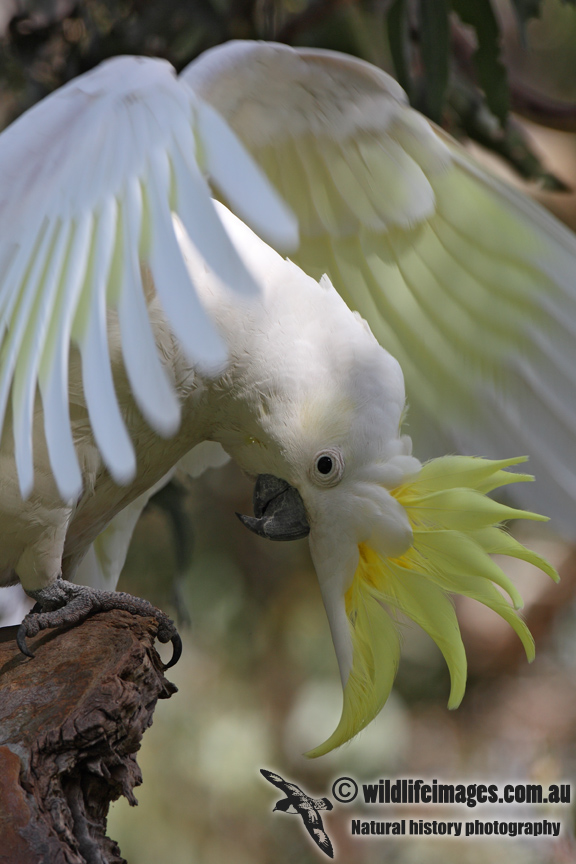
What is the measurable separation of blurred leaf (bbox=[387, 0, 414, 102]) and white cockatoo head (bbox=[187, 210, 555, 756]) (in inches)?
37.5

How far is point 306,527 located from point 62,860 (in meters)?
0.56

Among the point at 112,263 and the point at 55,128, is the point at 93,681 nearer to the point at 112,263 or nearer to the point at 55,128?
the point at 112,263

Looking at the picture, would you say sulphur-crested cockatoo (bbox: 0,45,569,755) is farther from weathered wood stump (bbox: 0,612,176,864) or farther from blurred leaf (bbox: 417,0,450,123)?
blurred leaf (bbox: 417,0,450,123)

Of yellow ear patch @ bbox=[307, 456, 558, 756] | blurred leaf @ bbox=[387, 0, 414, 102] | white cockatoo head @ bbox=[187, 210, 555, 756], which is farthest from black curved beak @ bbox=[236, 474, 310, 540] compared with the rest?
blurred leaf @ bbox=[387, 0, 414, 102]

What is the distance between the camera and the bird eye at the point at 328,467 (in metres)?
1.16

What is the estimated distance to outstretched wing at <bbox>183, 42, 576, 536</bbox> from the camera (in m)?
1.34

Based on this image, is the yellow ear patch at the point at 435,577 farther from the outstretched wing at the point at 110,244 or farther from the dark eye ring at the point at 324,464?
the outstretched wing at the point at 110,244

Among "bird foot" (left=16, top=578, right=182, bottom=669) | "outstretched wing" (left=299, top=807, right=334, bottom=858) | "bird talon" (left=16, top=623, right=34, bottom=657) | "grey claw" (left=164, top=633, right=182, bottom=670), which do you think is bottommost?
"outstretched wing" (left=299, top=807, right=334, bottom=858)

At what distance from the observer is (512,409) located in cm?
142

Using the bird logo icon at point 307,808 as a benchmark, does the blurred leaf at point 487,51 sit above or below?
above

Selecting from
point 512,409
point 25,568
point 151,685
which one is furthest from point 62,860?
point 512,409

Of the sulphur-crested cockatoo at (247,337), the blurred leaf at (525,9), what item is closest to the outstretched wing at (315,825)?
the sulphur-crested cockatoo at (247,337)

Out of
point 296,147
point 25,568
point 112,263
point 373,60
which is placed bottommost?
point 25,568

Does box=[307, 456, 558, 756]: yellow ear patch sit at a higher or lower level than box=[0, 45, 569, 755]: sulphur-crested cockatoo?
lower
